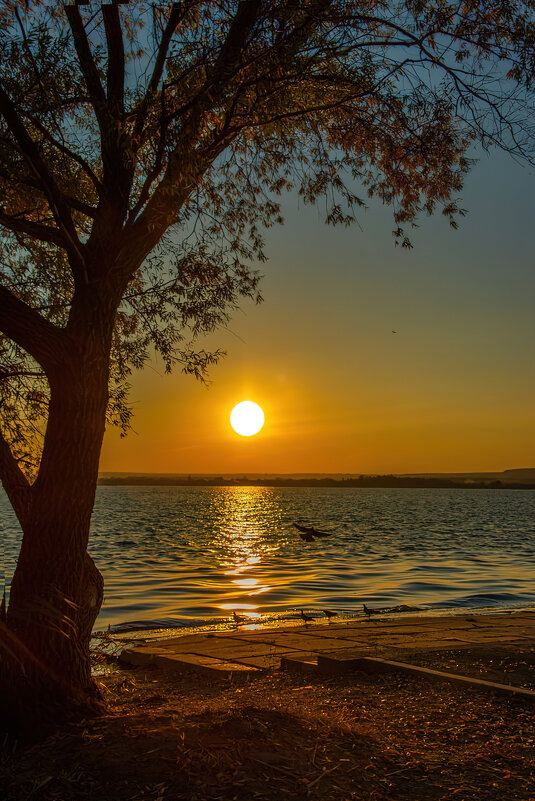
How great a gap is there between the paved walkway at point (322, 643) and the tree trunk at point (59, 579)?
2.48 meters

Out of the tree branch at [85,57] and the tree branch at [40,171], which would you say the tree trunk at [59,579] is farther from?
the tree branch at [85,57]

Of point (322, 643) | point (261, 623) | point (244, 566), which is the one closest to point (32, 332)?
point (322, 643)

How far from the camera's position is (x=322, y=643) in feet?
29.7

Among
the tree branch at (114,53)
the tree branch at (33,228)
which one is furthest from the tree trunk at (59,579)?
the tree branch at (114,53)

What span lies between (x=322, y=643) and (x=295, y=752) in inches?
185

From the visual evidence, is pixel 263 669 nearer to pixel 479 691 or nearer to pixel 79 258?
pixel 479 691

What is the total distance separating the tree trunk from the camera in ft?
17.1

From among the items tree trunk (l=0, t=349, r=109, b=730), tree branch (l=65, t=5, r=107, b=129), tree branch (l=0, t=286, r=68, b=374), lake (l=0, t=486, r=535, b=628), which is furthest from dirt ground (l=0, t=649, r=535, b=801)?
lake (l=0, t=486, r=535, b=628)

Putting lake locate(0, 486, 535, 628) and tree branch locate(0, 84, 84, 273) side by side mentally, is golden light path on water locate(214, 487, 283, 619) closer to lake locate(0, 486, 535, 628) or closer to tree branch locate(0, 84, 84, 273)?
lake locate(0, 486, 535, 628)

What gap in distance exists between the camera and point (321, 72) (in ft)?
24.2

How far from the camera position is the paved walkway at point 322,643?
8.05 meters

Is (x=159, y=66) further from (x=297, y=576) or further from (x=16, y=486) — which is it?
(x=297, y=576)

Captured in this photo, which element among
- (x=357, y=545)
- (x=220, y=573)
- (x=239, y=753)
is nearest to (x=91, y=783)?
(x=239, y=753)

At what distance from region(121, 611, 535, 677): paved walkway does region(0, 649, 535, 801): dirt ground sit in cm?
175
